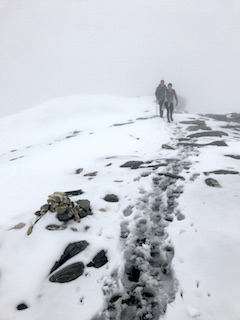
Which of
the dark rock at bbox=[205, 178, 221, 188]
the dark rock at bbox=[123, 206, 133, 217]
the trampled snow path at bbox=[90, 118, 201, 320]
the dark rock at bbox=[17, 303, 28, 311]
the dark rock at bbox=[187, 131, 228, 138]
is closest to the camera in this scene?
the trampled snow path at bbox=[90, 118, 201, 320]

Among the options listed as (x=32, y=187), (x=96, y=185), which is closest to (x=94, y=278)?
(x=96, y=185)

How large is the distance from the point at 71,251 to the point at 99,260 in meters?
0.73

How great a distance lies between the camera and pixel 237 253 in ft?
22.2

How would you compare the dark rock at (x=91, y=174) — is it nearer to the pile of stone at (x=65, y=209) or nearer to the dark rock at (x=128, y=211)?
the pile of stone at (x=65, y=209)

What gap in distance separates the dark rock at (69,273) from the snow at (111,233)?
126 millimetres

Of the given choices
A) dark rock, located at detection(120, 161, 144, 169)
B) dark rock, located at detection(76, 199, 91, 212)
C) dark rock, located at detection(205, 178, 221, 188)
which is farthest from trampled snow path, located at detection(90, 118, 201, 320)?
dark rock, located at detection(120, 161, 144, 169)

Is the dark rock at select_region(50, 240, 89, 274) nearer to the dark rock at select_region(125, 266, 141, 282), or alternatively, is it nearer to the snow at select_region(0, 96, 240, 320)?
the snow at select_region(0, 96, 240, 320)

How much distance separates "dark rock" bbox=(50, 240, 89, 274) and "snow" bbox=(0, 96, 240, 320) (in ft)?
0.33

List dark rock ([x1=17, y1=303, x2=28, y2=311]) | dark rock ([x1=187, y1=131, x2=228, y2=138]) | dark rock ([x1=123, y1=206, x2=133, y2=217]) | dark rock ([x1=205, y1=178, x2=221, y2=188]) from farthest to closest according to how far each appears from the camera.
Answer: dark rock ([x1=187, y1=131, x2=228, y2=138]) → dark rock ([x1=205, y1=178, x2=221, y2=188]) → dark rock ([x1=123, y1=206, x2=133, y2=217]) → dark rock ([x1=17, y1=303, x2=28, y2=311])

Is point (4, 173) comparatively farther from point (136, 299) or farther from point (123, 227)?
point (136, 299)

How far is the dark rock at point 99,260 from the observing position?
6840 mm

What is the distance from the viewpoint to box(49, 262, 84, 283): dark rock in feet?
21.5

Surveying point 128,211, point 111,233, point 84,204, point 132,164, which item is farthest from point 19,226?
point 132,164

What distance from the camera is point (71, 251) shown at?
23.6ft
